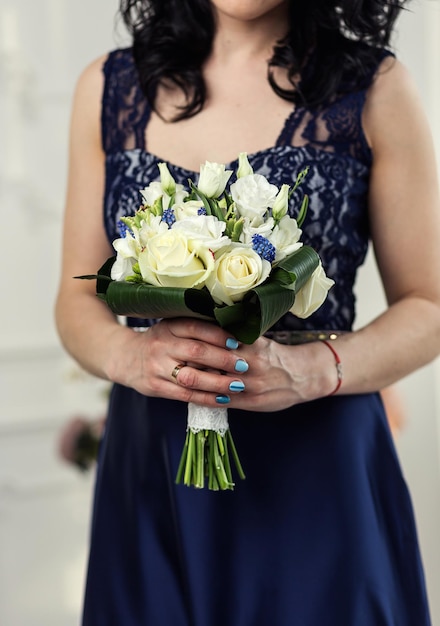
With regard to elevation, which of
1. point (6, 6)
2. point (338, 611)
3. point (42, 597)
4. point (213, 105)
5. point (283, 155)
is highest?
point (6, 6)

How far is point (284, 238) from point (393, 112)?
53cm

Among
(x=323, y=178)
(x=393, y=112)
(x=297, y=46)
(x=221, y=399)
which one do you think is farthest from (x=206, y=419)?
(x=297, y=46)

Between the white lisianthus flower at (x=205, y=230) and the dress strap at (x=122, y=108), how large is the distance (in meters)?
0.60

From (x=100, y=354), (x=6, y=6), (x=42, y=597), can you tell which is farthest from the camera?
(x=42, y=597)

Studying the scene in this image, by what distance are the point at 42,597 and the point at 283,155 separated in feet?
8.29

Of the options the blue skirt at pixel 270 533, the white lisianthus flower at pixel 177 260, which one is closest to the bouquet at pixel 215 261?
the white lisianthus flower at pixel 177 260

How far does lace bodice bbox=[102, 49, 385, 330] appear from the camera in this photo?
1763mm

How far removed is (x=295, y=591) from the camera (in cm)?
162

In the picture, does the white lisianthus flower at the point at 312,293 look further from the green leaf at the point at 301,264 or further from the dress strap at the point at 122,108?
the dress strap at the point at 122,108

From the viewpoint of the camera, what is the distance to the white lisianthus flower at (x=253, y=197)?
136cm

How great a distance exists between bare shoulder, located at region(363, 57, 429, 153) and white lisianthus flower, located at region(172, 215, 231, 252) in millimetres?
598

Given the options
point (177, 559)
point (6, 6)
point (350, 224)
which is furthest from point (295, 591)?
point (6, 6)

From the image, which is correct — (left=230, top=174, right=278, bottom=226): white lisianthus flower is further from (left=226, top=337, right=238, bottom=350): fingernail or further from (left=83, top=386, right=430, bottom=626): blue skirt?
(left=83, top=386, right=430, bottom=626): blue skirt

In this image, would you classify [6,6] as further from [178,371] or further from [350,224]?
[178,371]
